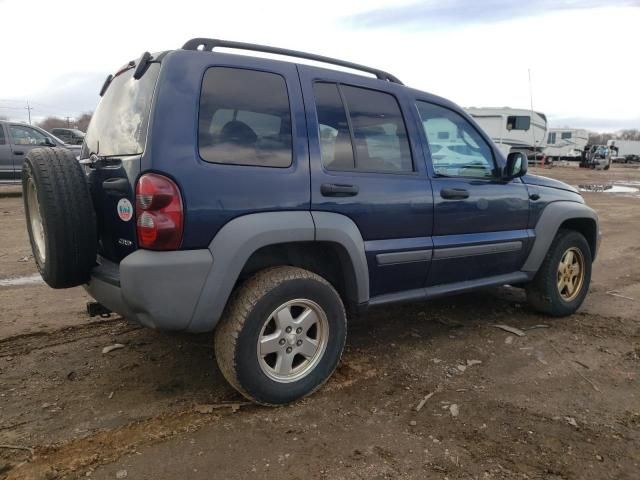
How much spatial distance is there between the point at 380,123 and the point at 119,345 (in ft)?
7.98

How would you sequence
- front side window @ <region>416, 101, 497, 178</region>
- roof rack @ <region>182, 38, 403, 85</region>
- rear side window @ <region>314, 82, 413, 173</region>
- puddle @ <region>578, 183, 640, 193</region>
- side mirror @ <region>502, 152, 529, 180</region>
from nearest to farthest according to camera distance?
roof rack @ <region>182, 38, 403, 85</region>
rear side window @ <region>314, 82, 413, 173</region>
front side window @ <region>416, 101, 497, 178</region>
side mirror @ <region>502, 152, 529, 180</region>
puddle @ <region>578, 183, 640, 193</region>

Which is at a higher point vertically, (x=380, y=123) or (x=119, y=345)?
(x=380, y=123)

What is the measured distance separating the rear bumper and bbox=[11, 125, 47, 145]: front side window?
36.2 ft

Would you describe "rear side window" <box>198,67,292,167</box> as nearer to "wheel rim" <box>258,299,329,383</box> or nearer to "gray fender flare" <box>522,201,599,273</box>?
"wheel rim" <box>258,299,329,383</box>

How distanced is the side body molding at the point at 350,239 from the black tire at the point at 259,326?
0.21 metres

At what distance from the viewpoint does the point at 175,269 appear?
2445 millimetres

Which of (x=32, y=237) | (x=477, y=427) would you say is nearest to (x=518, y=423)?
(x=477, y=427)

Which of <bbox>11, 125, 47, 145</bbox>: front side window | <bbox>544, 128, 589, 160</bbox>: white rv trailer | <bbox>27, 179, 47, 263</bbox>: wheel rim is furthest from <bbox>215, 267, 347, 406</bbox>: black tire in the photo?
<bbox>544, 128, 589, 160</bbox>: white rv trailer

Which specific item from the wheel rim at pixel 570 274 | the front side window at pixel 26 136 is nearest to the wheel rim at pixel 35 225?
the wheel rim at pixel 570 274

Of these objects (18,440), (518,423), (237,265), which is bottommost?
(518,423)

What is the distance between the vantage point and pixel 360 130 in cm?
322

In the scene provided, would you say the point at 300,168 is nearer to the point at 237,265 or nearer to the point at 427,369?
the point at 237,265

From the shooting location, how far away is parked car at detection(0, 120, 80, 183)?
11.6 metres

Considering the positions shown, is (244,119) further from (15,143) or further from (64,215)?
(15,143)
